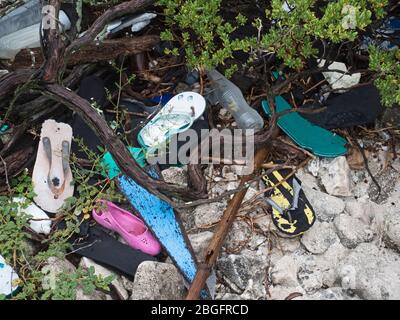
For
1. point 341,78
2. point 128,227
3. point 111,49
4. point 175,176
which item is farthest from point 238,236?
point 111,49

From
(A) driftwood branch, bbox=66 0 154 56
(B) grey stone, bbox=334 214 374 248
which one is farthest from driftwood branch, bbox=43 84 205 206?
(B) grey stone, bbox=334 214 374 248

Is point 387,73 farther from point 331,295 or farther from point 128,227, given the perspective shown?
point 128,227

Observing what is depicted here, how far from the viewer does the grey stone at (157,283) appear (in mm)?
2709

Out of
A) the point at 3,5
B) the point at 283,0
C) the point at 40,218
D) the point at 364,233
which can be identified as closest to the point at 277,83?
the point at 283,0

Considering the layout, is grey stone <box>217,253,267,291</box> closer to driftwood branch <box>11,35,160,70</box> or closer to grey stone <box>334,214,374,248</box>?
grey stone <box>334,214,374,248</box>

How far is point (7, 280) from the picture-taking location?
2791mm

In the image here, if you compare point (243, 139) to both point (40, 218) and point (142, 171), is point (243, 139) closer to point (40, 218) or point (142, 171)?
point (142, 171)

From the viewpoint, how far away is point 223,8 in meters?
3.46

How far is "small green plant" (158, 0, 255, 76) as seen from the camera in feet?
10.0

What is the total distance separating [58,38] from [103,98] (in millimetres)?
708

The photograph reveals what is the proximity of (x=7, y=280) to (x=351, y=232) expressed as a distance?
1.72 meters

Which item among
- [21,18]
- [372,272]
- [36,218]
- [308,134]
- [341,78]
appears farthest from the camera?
[21,18]

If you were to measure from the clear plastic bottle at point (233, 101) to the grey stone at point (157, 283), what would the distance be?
962mm

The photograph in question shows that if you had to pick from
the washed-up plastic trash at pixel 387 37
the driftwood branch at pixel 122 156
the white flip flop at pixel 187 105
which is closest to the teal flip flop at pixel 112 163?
the white flip flop at pixel 187 105
